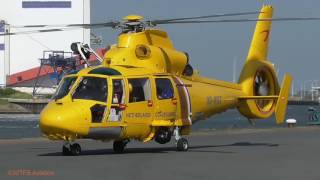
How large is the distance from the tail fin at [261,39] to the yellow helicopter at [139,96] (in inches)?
65.4

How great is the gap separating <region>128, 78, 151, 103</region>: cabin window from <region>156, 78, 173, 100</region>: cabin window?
46 centimetres

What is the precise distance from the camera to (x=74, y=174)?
15102mm

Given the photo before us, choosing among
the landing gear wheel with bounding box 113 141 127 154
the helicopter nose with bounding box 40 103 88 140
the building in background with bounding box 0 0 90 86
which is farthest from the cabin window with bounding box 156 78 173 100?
the building in background with bounding box 0 0 90 86

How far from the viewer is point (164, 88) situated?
2231cm

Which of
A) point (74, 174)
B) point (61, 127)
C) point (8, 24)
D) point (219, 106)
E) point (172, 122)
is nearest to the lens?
point (74, 174)

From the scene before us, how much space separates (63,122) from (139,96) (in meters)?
3.01

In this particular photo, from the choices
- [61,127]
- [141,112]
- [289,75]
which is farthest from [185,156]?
[289,75]

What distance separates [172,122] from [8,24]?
116254mm

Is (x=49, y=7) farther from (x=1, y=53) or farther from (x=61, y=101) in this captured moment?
(x=61, y=101)

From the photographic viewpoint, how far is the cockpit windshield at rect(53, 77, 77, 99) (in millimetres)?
20186

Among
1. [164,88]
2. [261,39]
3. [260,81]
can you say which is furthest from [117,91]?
[261,39]

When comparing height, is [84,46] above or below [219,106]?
above

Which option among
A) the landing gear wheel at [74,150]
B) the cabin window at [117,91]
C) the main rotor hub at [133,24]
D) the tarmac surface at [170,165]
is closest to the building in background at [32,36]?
the main rotor hub at [133,24]

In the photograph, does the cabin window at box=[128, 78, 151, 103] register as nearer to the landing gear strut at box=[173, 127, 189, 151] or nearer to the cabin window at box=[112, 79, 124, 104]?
the cabin window at box=[112, 79, 124, 104]
